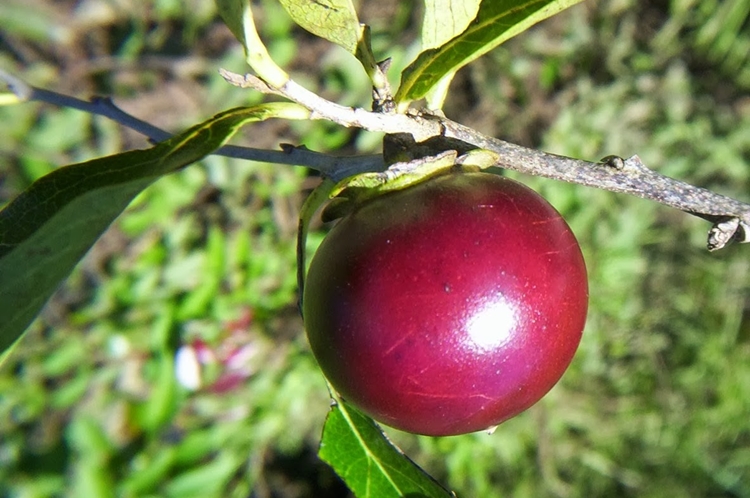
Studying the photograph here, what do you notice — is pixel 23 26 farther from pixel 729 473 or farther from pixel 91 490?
pixel 729 473

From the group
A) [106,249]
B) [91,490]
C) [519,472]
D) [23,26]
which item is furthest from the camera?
[519,472]

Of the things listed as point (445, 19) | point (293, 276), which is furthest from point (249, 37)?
point (293, 276)

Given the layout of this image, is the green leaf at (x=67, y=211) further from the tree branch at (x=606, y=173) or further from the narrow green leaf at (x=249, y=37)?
the tree branch at (x=606, y=173)

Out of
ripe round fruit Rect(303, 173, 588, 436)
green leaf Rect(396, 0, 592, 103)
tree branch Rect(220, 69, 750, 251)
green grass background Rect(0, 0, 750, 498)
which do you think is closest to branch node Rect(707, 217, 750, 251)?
tree branch Rect(220, 69, 750, 251)

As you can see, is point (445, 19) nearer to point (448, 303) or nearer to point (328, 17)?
point (328, 17)

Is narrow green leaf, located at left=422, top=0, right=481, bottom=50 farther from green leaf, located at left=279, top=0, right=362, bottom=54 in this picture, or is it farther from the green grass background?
the green grass background

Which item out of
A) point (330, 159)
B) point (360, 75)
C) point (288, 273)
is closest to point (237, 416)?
point (288, 273)
